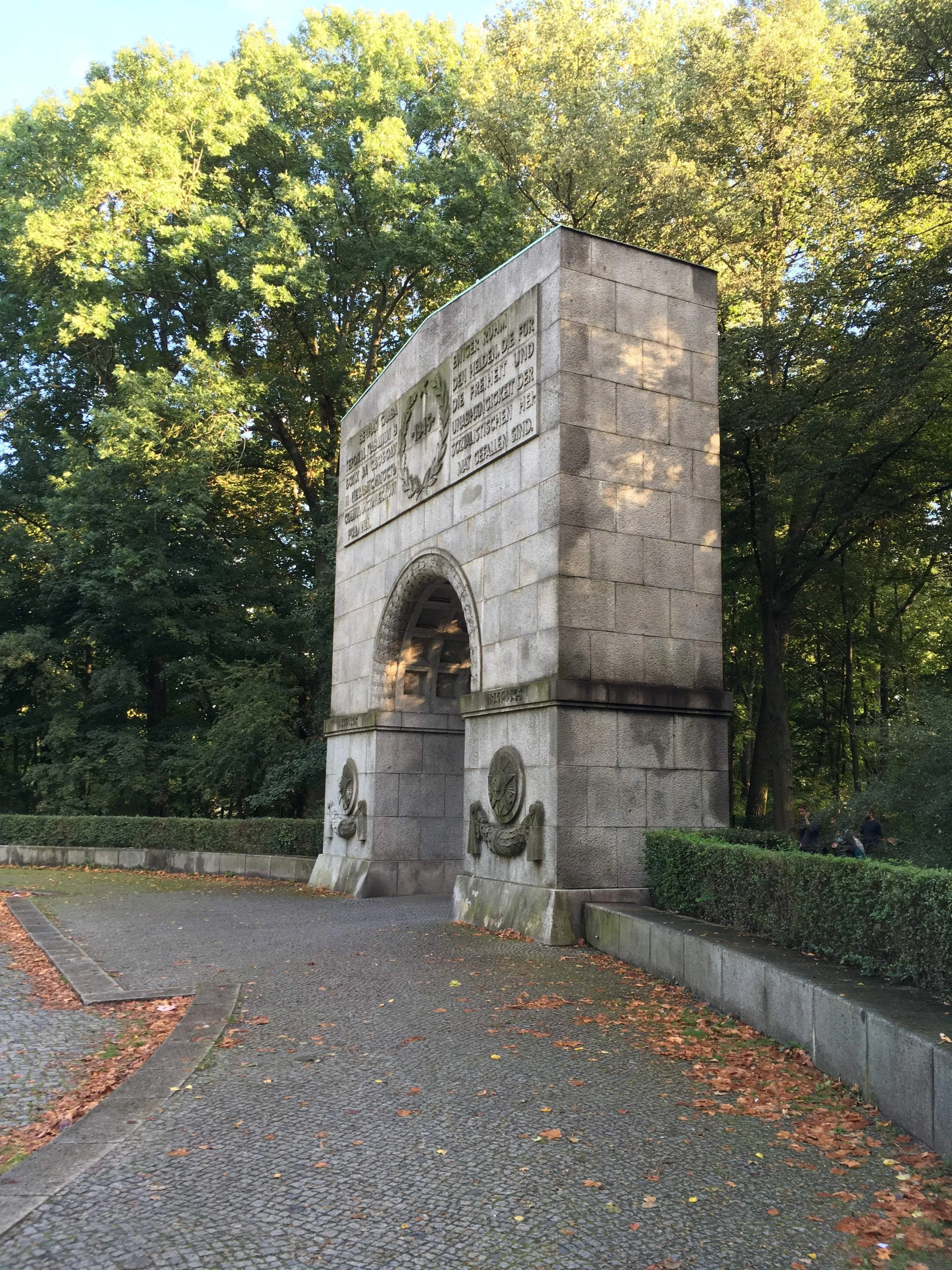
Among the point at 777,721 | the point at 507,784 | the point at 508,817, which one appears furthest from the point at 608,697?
the point at 777,721

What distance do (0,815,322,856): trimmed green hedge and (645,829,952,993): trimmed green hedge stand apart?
11.1 metres

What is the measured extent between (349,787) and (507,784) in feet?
18.6

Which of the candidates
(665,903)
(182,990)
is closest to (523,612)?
(665,903)

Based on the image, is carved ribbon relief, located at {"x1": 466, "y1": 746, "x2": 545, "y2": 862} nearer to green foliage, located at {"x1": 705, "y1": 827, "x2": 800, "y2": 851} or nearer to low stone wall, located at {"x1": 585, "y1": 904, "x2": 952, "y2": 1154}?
green foliage, located at {"x1": 705, "y1": 827, "x2": 800, "y2": 851}

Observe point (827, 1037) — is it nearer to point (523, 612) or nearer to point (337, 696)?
point (523, 612)

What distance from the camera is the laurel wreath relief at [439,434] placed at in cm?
1429

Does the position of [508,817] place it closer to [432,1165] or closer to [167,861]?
[432,1165]

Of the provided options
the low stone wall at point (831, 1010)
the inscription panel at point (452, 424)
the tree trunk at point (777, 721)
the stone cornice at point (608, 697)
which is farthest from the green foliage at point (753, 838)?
the tree trunk at point (777, 721)

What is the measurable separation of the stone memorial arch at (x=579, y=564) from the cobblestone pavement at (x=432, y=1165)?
3172mm

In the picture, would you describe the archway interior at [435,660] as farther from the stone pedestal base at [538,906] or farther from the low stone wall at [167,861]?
the stone pedestal base at [538,906]

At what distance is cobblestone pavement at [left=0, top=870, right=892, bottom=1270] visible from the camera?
3.83m

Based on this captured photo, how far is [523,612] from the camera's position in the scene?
11750mm

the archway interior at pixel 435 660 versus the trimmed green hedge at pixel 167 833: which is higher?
the archway interior at pixel 435 660

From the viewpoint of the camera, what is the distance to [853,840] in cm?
1588
